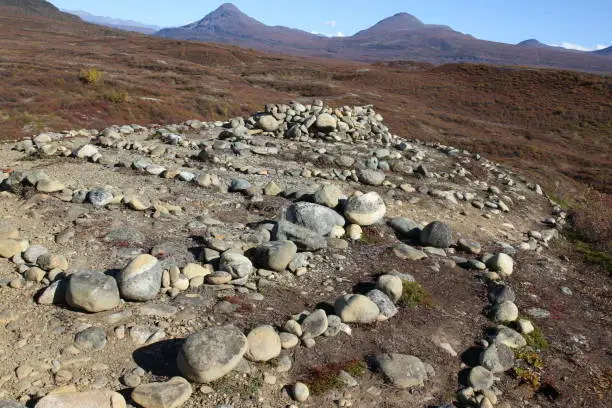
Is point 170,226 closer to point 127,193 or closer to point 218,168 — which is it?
point 127,193

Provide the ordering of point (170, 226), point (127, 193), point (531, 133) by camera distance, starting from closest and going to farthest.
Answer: point (170, 226), point (127, 193), point (531, 133)

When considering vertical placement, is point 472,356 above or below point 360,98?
above

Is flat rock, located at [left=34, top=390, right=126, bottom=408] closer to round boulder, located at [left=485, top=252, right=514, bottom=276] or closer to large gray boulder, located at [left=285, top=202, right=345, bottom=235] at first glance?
large gray boulder, located at [left=285, top=202, right=345, bottom=235]

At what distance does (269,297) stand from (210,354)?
1.84 m

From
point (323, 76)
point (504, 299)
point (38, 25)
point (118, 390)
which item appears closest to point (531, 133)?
point (323, 76)

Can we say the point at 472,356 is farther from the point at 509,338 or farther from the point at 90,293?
the point at 90,293

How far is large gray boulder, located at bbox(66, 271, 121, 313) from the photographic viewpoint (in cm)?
584

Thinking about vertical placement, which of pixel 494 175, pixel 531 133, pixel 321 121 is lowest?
pixel 531 133

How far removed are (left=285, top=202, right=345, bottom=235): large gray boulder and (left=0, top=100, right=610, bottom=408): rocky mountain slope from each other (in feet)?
0.12

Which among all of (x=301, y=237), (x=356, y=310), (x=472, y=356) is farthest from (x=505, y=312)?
(x=301, y=237)

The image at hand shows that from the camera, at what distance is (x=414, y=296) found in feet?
23.5

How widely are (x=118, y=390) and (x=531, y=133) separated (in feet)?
165

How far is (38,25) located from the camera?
127m

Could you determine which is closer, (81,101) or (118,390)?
(118,390)
